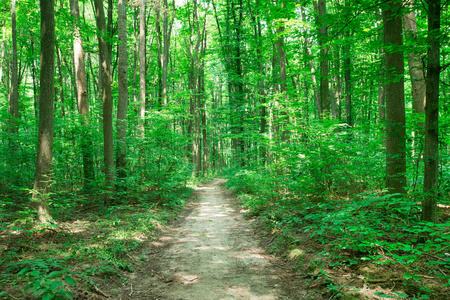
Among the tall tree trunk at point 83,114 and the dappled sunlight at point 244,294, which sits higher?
the tall tree trunk at point 83,114

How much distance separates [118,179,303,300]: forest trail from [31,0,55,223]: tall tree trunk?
2.67 metres

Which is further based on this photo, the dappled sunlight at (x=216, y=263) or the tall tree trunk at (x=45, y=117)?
the tall tree trunk at (x=45, y=117)

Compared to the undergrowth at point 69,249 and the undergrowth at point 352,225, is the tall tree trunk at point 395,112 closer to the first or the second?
the undergrowth at point 352,225

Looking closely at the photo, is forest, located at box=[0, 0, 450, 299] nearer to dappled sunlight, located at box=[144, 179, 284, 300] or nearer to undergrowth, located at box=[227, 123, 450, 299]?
undergrowth, located at box=[227, 123, 450, 299]

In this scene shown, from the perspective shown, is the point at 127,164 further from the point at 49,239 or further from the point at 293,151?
the point at 293,151

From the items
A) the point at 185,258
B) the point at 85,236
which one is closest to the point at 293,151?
the point at 185,258

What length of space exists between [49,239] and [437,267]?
674cm

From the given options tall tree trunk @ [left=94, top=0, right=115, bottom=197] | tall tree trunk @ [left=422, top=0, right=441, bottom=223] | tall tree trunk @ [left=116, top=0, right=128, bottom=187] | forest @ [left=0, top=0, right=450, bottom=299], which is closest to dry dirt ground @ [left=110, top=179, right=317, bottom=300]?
forest @ [left=0, top=0, right=450, bottom=299]

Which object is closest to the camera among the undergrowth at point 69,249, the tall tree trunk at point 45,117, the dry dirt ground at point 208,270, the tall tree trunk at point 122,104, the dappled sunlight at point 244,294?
the undergrowth at point 69,249

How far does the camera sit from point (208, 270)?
4375 mm

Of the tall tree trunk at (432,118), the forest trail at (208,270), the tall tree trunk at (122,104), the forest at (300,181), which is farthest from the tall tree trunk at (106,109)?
the tall tree trunk at (432,118)

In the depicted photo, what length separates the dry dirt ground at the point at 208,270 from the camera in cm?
359

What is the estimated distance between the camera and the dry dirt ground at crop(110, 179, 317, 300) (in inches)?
141

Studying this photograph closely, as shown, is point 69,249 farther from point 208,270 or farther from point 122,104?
point 122,104
